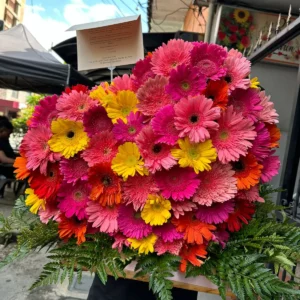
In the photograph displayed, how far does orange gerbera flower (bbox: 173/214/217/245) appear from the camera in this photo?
1018 mm

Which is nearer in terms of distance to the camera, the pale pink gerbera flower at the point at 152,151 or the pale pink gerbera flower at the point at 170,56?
the pale pink gerbera flower at the point at 152,151

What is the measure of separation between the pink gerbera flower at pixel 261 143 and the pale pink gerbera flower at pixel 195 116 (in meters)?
0.16

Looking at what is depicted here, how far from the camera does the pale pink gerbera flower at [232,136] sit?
3.40 ft

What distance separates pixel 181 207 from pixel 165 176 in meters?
0.11

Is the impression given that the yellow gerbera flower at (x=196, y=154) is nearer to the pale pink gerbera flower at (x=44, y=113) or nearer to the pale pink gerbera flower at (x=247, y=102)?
the pale pink gerbera flower at (x=247, y=102)

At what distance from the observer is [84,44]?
1642 millimetres

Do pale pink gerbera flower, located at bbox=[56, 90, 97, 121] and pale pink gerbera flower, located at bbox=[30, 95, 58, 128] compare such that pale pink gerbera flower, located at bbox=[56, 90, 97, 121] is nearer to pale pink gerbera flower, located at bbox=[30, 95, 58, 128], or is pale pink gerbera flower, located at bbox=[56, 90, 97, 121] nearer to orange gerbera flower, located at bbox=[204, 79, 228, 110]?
pale pink gerbera flower, located at bbox=[30, 95, 58, 128]

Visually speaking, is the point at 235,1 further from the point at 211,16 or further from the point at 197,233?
the point at 197,233

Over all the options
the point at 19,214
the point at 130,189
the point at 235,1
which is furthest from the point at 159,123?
the point at 235,1

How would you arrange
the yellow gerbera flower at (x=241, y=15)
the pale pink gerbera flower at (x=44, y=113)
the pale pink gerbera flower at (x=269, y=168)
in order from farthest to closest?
1. the yellow gerbera flower at (x=241, y=15)
2. the pale pink gerbera flower at (x=44, y=113)
3. the pale pink gerbera flower at (x=269, y=168)

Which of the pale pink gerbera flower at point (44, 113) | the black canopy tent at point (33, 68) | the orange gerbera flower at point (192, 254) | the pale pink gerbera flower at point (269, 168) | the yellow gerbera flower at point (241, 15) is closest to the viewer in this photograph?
the orange gerbera flower at point (192, 254)

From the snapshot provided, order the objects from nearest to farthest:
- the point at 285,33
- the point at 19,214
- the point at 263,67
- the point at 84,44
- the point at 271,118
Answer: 1. the point at 271,118
2. the point at 19,214
3. the point at 84,44
4. the point at 285,33
5. the point at 263,67

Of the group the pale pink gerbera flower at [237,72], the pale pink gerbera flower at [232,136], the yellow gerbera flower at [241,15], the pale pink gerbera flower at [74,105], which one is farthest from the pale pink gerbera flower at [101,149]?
the yellow gerbera flower at [241,15]

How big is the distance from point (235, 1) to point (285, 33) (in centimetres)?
217
